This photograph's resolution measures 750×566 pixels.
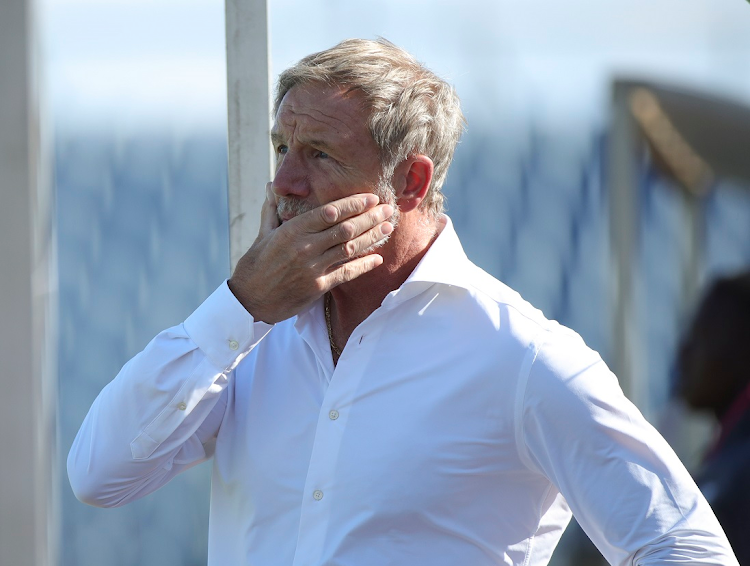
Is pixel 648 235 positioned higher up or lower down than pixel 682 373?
higher up

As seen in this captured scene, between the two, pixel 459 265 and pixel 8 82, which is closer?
Answer: pixel 459 265

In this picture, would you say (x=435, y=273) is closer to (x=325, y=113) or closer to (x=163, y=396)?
(x=325, y=113)

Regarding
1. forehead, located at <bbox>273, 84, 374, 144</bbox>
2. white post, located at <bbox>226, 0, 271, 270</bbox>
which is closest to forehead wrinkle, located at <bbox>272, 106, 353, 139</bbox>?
forehead, located at <bbox>273, 84, 374, 144</bbox>

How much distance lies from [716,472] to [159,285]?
2.09m

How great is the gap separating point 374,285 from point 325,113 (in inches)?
16.8

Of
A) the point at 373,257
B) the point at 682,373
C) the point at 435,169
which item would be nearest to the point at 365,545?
the point at 373,257

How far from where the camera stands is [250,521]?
6.37 feet

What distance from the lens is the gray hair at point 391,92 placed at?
210cm

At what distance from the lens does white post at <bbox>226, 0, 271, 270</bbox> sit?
91.4 inches

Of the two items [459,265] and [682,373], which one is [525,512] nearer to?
[459,265]

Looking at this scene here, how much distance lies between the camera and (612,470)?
175cm

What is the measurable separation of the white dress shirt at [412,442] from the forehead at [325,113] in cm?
35

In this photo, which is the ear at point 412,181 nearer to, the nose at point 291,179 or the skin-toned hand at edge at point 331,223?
the skin-toned hand at edge at point 331,223

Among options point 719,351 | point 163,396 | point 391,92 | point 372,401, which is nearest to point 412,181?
point 391,92
